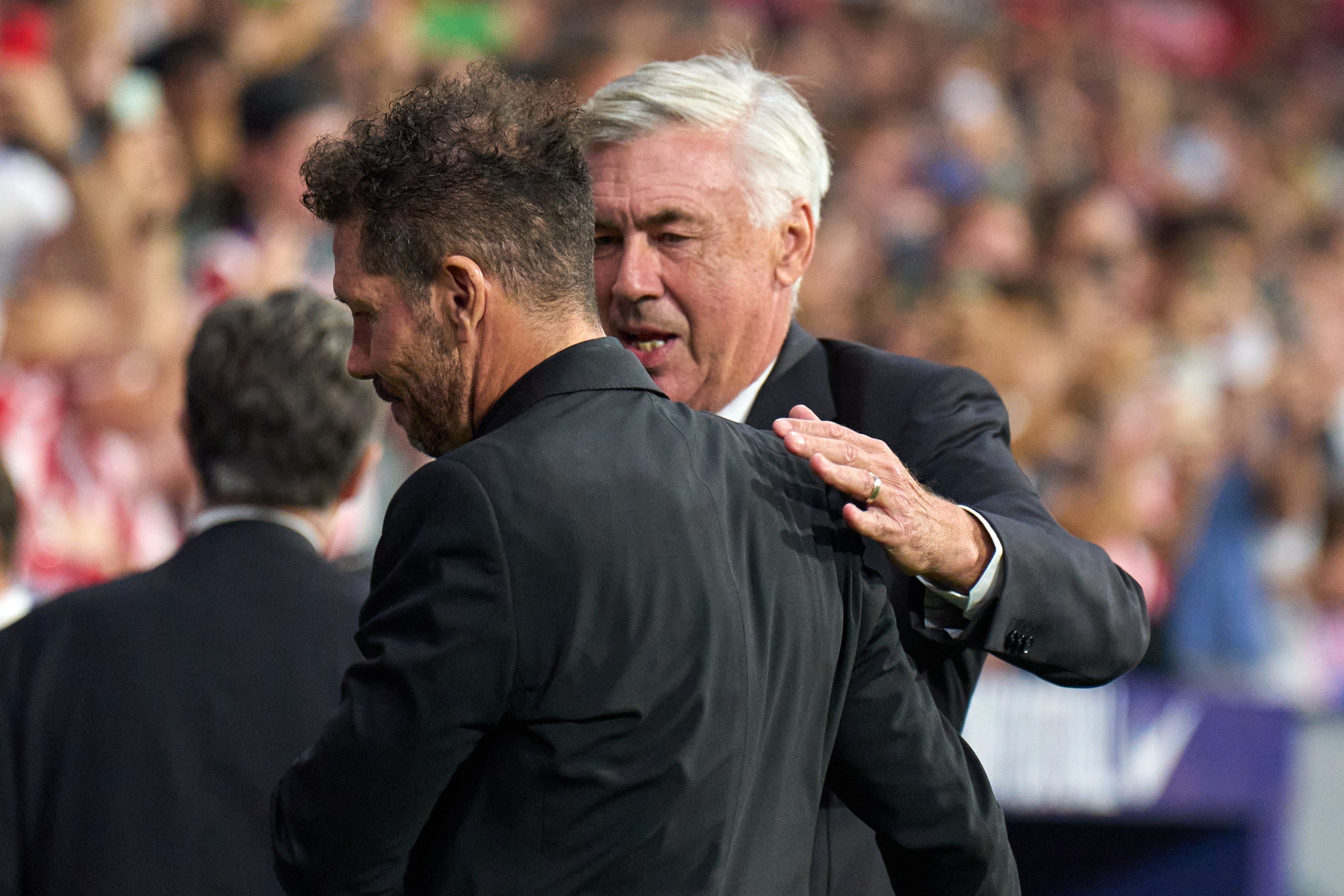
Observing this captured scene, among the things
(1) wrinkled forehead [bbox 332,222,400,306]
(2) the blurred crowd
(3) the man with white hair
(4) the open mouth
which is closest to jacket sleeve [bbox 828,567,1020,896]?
(3) the man with white hair

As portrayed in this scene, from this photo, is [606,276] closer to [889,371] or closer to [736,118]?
[736,118]

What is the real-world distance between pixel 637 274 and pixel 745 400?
233 mm

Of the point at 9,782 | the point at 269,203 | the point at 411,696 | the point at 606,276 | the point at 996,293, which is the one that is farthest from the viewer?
the point at 996,293

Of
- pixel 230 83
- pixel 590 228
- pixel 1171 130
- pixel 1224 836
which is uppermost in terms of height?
pixel 1171 130

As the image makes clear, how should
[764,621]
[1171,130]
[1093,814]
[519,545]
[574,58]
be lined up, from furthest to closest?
[1171,130] < [574,58] < [1093,814] < [764,621] < [519,545]

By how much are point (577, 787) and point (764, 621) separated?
23cm

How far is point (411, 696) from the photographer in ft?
4.35

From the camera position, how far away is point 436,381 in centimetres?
150

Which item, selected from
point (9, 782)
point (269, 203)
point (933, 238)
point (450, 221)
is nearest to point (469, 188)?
point (450, 221)

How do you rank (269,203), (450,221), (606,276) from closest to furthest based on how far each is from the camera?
(450,221) < (606,276) < (269,203)

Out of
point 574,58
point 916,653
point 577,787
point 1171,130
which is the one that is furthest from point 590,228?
point 1171,130

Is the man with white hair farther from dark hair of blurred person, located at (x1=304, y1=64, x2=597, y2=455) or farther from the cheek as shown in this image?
dark hair of blurred person, located at (x1=304, y1=64, x2=597, y2=455)

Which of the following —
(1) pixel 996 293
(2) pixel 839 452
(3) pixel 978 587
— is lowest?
(3) pixel 978 587

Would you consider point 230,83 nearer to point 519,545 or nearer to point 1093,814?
point 1093,814
